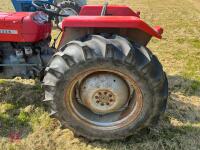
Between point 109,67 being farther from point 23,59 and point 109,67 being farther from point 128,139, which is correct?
point 23,59

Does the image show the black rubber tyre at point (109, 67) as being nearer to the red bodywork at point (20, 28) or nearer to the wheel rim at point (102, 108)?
the wheel rim at point (102, 108)

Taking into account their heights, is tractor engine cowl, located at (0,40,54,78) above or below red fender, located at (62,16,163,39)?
below

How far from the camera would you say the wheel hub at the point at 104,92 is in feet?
11.5

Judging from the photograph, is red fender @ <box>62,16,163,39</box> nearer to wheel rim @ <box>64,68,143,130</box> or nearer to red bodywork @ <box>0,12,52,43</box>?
wheel rim @ <box>64,68,143,130</box>

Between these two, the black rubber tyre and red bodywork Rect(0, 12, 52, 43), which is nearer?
the black rubber tyre

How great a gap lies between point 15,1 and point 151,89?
5.56 metres

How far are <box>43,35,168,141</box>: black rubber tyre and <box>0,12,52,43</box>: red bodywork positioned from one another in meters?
0.79

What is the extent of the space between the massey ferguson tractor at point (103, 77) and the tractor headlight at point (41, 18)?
60 millimetres

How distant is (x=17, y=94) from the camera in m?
4.55

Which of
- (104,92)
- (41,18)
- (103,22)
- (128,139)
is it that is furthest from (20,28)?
(128,139)

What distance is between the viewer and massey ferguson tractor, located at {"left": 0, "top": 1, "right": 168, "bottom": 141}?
322 cm

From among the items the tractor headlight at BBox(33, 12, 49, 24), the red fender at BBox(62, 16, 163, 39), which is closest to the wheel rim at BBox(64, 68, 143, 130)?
the red fender at BBox(62, 16, 163, 39)

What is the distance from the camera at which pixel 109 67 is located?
127 inches

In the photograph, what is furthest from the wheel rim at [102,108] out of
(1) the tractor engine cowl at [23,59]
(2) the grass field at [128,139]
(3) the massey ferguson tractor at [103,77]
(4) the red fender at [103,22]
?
(1) the tractor engine cowl at [23,59]
